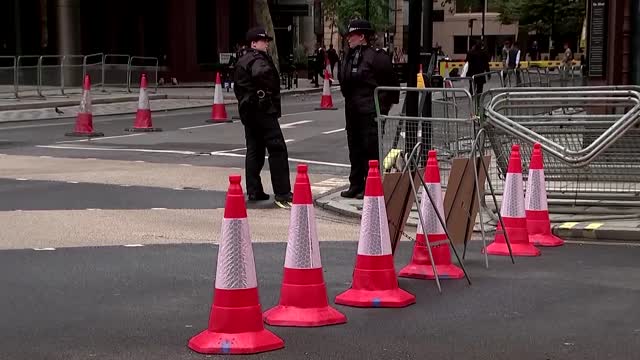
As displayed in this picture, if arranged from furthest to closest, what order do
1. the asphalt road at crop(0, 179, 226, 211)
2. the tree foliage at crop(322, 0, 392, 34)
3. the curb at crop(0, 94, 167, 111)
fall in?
the tree foliage at crop(322, 0, 392, 34)
the curb at crop(0, 94, 167, 111)
the asphalt road at crop(0, 179, 226, 211)

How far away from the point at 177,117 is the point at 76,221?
15496 millimetres

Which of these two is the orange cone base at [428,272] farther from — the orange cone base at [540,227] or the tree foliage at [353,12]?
the tree foliage at [353,12]

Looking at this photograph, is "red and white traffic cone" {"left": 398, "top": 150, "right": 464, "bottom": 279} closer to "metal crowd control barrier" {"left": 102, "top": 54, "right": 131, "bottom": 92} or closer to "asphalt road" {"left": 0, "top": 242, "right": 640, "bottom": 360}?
"asphalt road" {"left": 0, "top": 242, "right": 640, "bottom": 360}

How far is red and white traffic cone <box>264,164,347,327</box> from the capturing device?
20.6ft

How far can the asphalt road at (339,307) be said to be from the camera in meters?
5.91

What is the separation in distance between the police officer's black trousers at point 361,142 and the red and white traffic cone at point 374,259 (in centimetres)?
502

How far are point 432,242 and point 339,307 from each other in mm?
1160

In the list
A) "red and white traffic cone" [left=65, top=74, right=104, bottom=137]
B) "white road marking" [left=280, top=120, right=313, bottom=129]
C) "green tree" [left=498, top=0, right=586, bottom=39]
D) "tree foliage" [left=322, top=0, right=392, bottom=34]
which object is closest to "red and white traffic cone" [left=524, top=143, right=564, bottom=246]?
"red and white traffic cone" [left=65, top=74, right=104, bottom=137]

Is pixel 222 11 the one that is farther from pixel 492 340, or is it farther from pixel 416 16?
pixel 492 340

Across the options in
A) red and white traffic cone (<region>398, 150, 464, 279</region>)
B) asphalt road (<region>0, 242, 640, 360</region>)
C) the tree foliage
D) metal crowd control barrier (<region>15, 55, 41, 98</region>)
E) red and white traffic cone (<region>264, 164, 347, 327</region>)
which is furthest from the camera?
the tree foliage

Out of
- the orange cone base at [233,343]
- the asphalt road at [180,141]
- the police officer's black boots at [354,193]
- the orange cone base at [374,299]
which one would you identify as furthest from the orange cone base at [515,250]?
the asphalt road at [180,141]

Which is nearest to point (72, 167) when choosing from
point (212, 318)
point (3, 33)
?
point (212, 318)

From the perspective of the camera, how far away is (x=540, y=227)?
9.58 meters

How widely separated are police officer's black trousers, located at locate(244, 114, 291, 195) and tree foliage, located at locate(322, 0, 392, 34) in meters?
58.0
